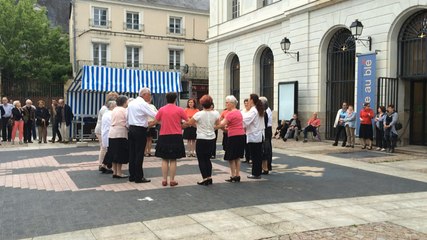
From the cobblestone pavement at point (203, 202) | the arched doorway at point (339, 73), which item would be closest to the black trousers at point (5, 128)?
the cobblestone pavement at point (203, 202)

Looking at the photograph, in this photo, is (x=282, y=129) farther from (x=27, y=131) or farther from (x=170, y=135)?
(x=170, y=135)

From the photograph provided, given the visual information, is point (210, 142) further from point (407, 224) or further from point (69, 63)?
point (69, 63)

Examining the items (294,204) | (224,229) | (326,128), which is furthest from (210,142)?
(326,128)

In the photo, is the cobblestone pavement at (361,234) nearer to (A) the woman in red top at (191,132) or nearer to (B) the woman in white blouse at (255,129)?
(B) the woman in white blouse at (255,129)

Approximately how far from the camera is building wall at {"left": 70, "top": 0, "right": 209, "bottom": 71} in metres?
33.3

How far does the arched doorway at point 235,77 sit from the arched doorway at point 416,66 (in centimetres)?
1189

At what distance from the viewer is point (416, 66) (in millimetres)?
13922

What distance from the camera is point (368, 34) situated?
1511 centimetres

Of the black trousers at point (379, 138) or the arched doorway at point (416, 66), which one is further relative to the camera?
the black trousers at point (379, 138)

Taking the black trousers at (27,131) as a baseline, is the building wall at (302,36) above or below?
above

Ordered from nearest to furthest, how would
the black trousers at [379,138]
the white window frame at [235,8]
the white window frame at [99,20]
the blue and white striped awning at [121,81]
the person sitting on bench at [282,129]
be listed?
the black trousers at [379,138], the blue and white striped awning at [121,81], the person sitting on bench at [282,129], the white window frame at [235,8], the white window frame at [99,20]

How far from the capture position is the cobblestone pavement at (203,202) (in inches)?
204

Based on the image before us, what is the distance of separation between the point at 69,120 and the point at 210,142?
959 centimetres

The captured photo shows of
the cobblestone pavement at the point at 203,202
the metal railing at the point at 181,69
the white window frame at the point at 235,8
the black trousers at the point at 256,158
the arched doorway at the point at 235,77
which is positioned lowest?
the cobblestone pavement at the point at 203,202
